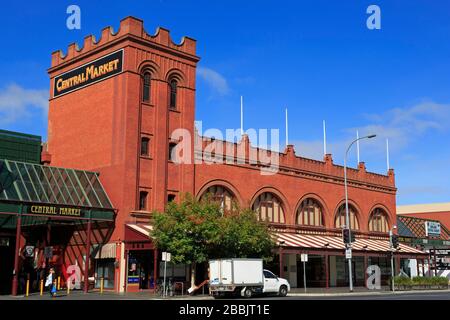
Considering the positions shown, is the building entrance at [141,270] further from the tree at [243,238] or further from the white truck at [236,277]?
the white truck at [236,277]

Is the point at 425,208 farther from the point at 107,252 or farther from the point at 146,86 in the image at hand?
the point at 107,252

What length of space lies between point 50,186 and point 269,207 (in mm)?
20154

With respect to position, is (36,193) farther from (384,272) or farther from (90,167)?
(384,272)

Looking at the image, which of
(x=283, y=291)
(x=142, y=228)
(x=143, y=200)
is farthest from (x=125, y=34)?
(x=283, y=291)

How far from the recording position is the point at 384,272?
60.3 m

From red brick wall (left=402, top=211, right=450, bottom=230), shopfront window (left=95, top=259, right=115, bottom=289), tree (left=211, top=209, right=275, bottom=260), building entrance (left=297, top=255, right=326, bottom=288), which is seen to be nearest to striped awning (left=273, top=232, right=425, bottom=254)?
building entrance (left=297, top=255, right=326, bottom=288)

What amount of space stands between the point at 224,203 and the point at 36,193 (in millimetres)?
15435

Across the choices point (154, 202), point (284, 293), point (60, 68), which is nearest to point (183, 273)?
point (154, 202)

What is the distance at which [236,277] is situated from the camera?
32.2m

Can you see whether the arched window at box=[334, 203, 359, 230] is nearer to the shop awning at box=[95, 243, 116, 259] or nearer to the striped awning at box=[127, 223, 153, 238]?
the striped awning at box=[127, 223, 153, 238]

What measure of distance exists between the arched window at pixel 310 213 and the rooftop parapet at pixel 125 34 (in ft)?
60.1

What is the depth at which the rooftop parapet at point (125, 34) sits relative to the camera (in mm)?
40781

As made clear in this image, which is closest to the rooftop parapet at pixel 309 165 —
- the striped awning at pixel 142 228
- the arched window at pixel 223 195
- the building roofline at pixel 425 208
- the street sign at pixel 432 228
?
the arched window at pixel 223 195
